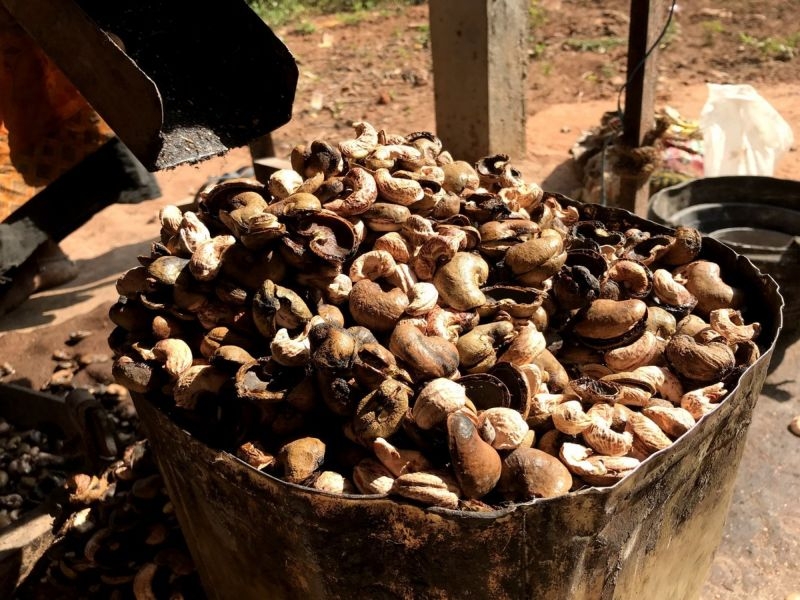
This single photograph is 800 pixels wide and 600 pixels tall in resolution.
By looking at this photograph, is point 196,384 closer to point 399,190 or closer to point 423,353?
point 423,353

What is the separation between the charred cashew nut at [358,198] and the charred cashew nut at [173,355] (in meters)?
0.53

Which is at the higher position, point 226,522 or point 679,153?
point 226,522

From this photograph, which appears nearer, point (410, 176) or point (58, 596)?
point (410, 176)

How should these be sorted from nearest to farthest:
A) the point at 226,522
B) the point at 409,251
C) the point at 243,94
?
the point at 226,522, the point at 409,251, the point at 243,94

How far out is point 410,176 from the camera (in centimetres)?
207

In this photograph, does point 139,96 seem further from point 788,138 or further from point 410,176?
point 788,138

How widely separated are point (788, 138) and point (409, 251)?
410 cm

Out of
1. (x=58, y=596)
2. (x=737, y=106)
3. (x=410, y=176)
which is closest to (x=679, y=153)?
(x=737, y=106)

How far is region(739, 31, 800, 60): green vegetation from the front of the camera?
8.07 metres

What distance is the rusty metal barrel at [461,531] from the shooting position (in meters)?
1.37

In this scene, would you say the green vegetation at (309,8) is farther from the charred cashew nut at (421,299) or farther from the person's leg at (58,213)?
the charred cashew nut at (421,299)

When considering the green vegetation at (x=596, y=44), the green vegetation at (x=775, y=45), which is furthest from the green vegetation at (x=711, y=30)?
the green vegetation at (x=596, y=44)

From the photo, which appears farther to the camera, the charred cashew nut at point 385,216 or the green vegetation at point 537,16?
the green vegetation at point 537,16

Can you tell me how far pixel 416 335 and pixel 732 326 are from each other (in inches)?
33.2
